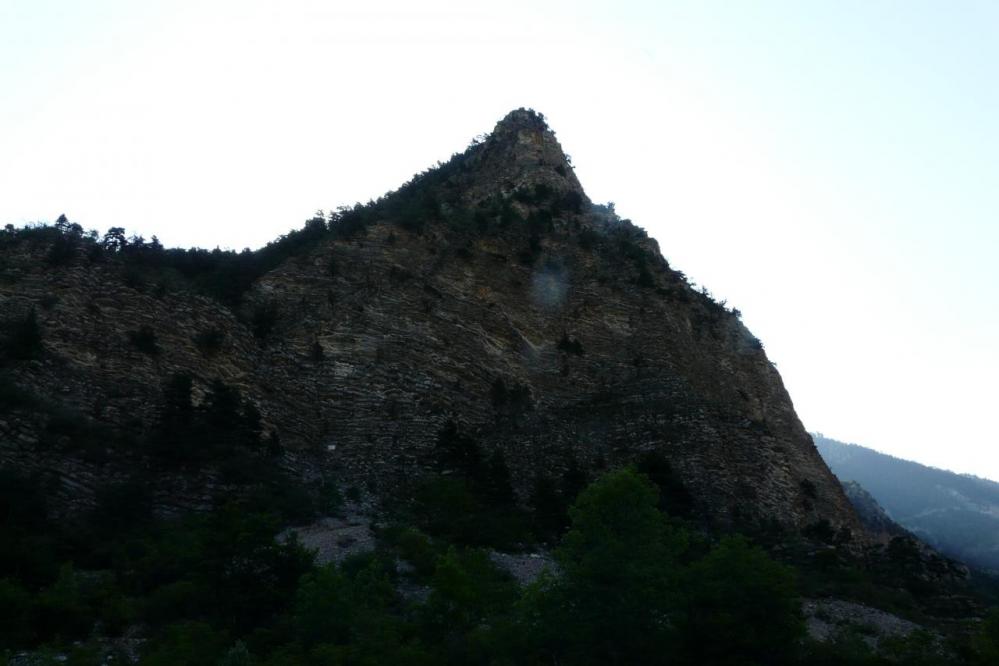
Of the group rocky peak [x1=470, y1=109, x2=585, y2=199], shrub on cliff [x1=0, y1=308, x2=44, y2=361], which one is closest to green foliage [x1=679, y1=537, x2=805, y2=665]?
shrub on cliff [x1=0, y1=308, x2=44, y2=361]

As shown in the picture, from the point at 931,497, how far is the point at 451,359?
214ft

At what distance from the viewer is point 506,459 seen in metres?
29.3

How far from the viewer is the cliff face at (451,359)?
24.9 metres

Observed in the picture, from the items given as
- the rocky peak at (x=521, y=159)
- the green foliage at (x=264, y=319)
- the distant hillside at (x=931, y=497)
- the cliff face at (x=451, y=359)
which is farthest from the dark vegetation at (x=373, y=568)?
the distant hillside at (x=931, y=497)

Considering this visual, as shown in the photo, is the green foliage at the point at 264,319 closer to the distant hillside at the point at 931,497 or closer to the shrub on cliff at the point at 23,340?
Answer: the shrub on cliff at the point at 23,340

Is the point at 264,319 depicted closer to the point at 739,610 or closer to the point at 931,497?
the point at 739,610

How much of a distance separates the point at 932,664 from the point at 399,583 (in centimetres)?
1004

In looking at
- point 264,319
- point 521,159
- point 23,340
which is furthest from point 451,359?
point 521,159

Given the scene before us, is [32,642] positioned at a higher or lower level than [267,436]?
lower

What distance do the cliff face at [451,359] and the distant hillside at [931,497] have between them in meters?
33.4

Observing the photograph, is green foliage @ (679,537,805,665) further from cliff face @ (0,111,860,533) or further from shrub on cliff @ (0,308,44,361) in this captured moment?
shrub on cliff @ (0,308,44,361)

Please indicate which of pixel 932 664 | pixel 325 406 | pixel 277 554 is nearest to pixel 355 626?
pixel 277 554

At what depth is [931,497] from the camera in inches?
3228

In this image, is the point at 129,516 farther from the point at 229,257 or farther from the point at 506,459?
the point at 229,257
